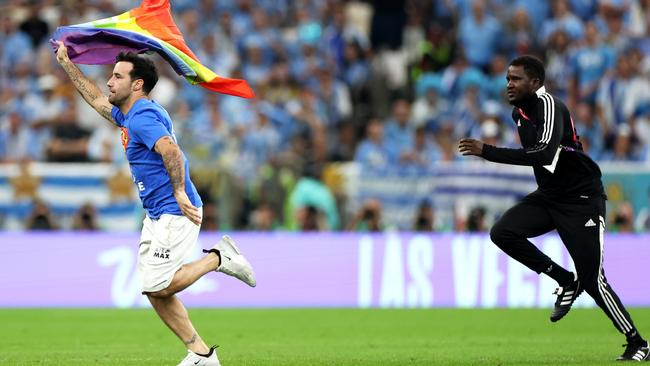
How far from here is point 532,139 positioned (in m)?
11.4

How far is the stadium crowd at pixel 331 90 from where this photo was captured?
69.7 ft

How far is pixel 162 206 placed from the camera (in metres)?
10.1

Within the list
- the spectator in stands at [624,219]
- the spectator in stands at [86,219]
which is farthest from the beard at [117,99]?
the spectator in stands at [624,219]

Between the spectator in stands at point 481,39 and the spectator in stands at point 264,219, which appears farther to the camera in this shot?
the spectator in stands at point 481,39

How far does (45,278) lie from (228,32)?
7.91 metres

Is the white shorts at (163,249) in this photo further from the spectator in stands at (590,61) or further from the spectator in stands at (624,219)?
the spectator in stands at (590,61)

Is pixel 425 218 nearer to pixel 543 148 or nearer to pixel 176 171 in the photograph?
pixel 543 148

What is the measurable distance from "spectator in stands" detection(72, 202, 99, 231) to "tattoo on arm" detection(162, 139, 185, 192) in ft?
34.5

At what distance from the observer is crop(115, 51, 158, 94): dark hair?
10.2 meters

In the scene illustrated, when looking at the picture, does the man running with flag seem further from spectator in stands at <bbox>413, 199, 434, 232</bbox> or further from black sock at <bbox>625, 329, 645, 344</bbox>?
spectator in stands at <bbox>413, 199, 434, 232</bbox>

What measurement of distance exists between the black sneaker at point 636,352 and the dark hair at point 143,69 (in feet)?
15.4

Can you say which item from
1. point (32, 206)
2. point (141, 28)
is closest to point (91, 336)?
point (141, 28)

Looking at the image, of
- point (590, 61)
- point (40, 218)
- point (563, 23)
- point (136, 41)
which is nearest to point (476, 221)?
point (590, 61)

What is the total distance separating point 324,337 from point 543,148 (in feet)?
14.0
